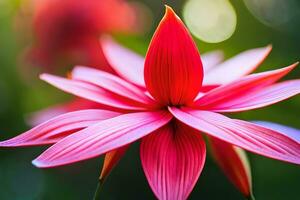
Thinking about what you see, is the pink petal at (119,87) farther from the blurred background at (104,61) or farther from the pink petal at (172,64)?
the blurred background at (104,61)

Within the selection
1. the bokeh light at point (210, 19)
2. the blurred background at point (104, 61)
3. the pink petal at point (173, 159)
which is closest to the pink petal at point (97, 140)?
the pink petal at point (173, 159)

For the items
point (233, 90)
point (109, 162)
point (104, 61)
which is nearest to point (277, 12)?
point (104, 61)

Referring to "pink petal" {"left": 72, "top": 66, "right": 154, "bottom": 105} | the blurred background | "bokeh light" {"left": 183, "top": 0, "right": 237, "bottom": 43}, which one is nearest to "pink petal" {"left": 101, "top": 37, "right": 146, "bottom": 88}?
"pink petal" {"left": 72, "top": 66, "right": 154, "bottom": 105}

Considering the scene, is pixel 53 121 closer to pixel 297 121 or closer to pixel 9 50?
pixel 297 121

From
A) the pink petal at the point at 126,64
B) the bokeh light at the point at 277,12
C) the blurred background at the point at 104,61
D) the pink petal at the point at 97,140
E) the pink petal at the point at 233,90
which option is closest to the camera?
the pink petal at the point at 97,140

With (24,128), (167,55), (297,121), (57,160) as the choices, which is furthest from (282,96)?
(24,128)

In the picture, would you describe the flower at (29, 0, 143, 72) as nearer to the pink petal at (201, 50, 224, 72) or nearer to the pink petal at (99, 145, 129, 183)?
the pink petal at (201, 50, 224, 72)
